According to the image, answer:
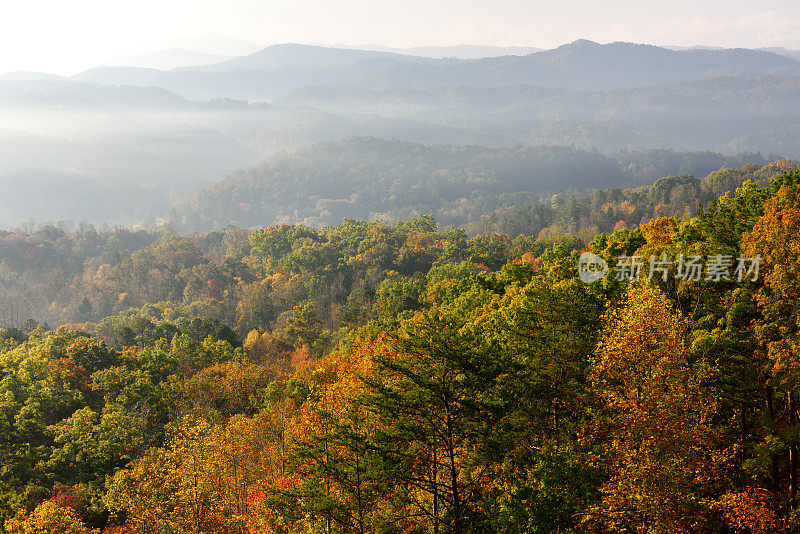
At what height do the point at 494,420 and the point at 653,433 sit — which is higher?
the point at 653,433

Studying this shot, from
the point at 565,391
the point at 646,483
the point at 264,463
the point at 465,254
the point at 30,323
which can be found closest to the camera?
the point at 646,483

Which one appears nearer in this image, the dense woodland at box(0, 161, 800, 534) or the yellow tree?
the yellow tree

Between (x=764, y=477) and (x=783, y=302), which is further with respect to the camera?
(x=764, y=477)

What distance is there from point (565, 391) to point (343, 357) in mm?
25921

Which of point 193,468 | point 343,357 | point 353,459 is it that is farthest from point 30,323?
point 353,459

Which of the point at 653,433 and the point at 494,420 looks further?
the point at 494,420

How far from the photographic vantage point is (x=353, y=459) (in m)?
21.0

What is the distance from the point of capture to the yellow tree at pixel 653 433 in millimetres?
17438

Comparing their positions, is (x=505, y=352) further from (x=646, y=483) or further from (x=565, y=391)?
(x=646, y=483)

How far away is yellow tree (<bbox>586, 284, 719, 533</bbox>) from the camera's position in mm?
17438

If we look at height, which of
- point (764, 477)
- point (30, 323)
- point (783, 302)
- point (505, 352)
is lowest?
point (30, 323)

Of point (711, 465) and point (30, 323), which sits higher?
point (711, 465)

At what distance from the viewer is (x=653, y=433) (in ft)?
59.5

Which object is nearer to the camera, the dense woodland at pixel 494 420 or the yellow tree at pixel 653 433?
the yellow tree at pixel 653 433
